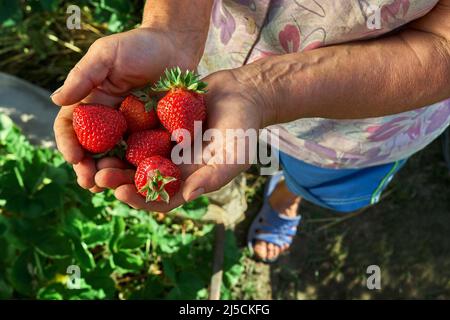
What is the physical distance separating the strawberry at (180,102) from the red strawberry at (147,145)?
0.02m

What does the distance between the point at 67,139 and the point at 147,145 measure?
153 millimetres

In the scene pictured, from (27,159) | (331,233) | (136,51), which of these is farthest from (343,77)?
(331,233)

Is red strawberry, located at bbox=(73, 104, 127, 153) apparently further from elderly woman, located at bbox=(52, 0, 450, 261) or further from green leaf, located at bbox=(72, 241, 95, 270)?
green leaf, located at bbox=(72, 241, 95, 270)

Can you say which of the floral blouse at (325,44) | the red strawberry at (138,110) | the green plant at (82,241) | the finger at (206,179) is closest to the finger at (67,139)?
the red strawberry at (138,110)

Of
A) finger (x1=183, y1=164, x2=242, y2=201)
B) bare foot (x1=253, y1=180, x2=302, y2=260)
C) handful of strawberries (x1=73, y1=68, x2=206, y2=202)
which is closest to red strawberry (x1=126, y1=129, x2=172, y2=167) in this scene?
handful of strawberries (x1=73, y1=68, x2=206, y2=202)

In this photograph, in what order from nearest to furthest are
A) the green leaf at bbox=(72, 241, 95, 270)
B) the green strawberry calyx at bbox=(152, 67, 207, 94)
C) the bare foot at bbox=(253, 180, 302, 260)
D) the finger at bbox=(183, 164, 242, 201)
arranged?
the finger at bbox=(183, 164, 242, 201), the green strawberry calyx at bbox=(152, 67, 207, 94), the green leaf at bbox=(72, 241, 95, 270), the bare foot at bbox=(253, 180, 302, 260)

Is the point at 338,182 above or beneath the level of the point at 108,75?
beneath

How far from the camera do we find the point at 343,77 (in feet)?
3.44

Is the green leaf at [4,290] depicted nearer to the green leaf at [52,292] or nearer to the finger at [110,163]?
the green leaf at [52,292]

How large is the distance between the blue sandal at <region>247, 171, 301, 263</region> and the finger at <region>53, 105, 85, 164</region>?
3.91 feet

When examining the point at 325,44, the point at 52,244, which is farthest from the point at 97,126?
the point at 52,244

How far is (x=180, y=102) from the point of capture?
104cm

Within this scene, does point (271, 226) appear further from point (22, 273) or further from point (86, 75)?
Result: point (86, 75)

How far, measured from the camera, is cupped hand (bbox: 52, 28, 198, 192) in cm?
105
